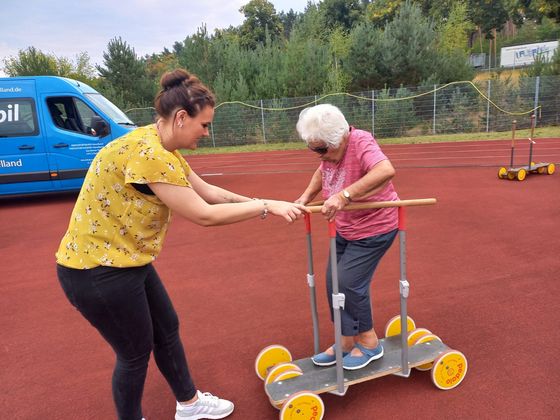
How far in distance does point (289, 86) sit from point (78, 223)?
1973 centimetres

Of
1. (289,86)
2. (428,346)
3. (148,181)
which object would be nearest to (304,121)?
(148,181)

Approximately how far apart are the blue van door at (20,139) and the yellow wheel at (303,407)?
7918mm

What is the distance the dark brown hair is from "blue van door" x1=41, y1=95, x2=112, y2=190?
7.21m

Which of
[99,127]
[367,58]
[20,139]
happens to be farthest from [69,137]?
[367,58]

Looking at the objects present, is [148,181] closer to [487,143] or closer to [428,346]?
[428,346]

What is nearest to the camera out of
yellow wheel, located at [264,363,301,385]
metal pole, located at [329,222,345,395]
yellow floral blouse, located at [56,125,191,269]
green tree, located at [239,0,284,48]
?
yellow floral blouse, located at [56,125,191,269]

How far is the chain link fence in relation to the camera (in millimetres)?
16953

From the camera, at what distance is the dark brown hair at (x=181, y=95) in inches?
73.4

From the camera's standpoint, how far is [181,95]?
6.11ft

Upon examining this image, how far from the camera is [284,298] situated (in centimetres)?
410

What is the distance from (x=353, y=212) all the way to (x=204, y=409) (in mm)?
1495

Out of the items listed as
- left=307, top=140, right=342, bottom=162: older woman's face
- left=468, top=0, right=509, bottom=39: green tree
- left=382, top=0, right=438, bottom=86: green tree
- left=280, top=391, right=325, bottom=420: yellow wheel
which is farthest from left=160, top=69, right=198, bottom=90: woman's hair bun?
left=468, top=0, right=509, bottom=39: green tree

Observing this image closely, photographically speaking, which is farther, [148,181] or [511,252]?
[511,252]

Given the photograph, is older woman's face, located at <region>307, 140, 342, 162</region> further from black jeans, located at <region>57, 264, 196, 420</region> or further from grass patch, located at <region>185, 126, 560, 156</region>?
grass patch, located at <region>185, 126, 560, 156</region>
